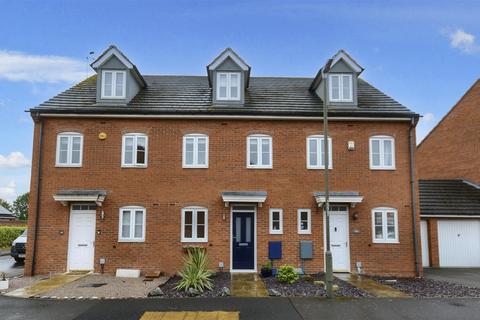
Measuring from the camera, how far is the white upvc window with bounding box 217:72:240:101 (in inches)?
666

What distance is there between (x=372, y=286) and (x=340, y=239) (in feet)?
10.1

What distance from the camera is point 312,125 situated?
53.9ft

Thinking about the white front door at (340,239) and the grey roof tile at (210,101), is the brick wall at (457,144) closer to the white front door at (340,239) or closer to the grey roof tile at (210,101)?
the grey roof tile at (210,101)

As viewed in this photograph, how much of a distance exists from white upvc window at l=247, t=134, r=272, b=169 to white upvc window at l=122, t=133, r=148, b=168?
413cm

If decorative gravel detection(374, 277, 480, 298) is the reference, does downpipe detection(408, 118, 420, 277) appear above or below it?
above

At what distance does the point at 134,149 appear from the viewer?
52.9 ft

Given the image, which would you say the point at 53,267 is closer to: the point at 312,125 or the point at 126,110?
the point at 126,110

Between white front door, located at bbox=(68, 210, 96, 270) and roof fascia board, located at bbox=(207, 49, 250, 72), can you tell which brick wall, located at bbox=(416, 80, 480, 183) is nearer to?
roof fascia board, located at bbox=(207, 49, 250, 72)

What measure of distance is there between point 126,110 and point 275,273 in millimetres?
8489

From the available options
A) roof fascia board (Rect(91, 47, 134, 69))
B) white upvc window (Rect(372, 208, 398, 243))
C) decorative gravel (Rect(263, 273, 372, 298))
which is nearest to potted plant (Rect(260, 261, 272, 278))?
decorative gravel (Rect(263, 273, 372, 298))

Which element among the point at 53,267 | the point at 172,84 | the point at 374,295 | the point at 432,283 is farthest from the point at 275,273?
the point at 172,84

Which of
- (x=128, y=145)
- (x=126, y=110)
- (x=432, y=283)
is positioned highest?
(x=126, y=110)

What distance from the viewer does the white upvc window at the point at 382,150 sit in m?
16.4

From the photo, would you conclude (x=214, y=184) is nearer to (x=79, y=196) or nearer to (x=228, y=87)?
(x=228, y=87)
